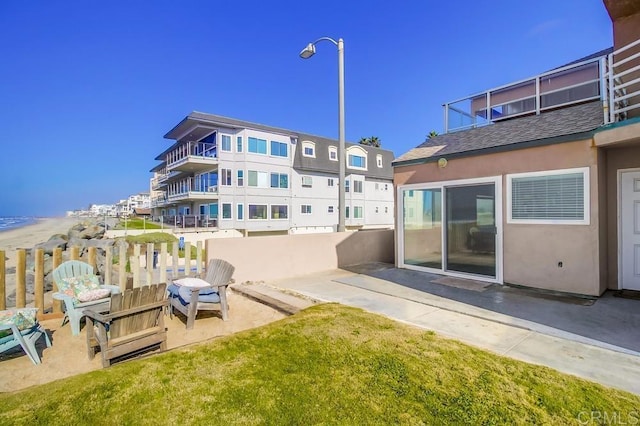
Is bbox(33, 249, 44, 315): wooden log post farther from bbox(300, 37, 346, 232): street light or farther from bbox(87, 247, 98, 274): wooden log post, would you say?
bbox(300, 37, 346, 232): street light

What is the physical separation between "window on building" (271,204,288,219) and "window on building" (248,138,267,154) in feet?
16.3

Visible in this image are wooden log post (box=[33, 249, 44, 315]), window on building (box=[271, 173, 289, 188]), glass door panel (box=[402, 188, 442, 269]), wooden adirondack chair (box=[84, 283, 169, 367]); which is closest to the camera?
wooden adirondack chair (box=[84, 283, 169, 367])

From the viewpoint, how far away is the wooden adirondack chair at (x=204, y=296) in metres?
4.74

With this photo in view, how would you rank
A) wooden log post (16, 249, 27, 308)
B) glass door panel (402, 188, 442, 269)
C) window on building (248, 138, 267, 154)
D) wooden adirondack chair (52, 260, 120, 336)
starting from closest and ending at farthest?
wooden adirondack chair (52, 260, 120, 336)
wooden log post (16, 249, 27, 308)
glass door panel (402, 188, 442, 269)
window on building (248, 138, 267, 154)

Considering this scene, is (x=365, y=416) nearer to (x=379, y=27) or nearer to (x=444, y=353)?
(x=444, y=353)

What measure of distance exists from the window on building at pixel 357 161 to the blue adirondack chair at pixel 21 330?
2846 centimetres

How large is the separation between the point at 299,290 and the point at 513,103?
26.6 ft

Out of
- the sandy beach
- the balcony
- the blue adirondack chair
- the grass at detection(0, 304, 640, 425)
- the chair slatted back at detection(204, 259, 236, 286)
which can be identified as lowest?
the sandy beach

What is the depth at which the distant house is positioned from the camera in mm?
5578

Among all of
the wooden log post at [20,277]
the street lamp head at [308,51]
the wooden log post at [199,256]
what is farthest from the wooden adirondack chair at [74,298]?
the street lamp head at [308,51]

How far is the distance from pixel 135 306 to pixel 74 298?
155 centimetres

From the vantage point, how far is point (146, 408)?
7.93ft

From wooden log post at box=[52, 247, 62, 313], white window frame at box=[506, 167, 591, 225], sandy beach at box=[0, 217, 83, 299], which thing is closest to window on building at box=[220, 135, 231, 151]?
sandy beach at box=[0, 217, 83, 299]

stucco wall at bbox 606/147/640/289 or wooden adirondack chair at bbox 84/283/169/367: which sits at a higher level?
stucco wall at bbox 606/147/640/289
